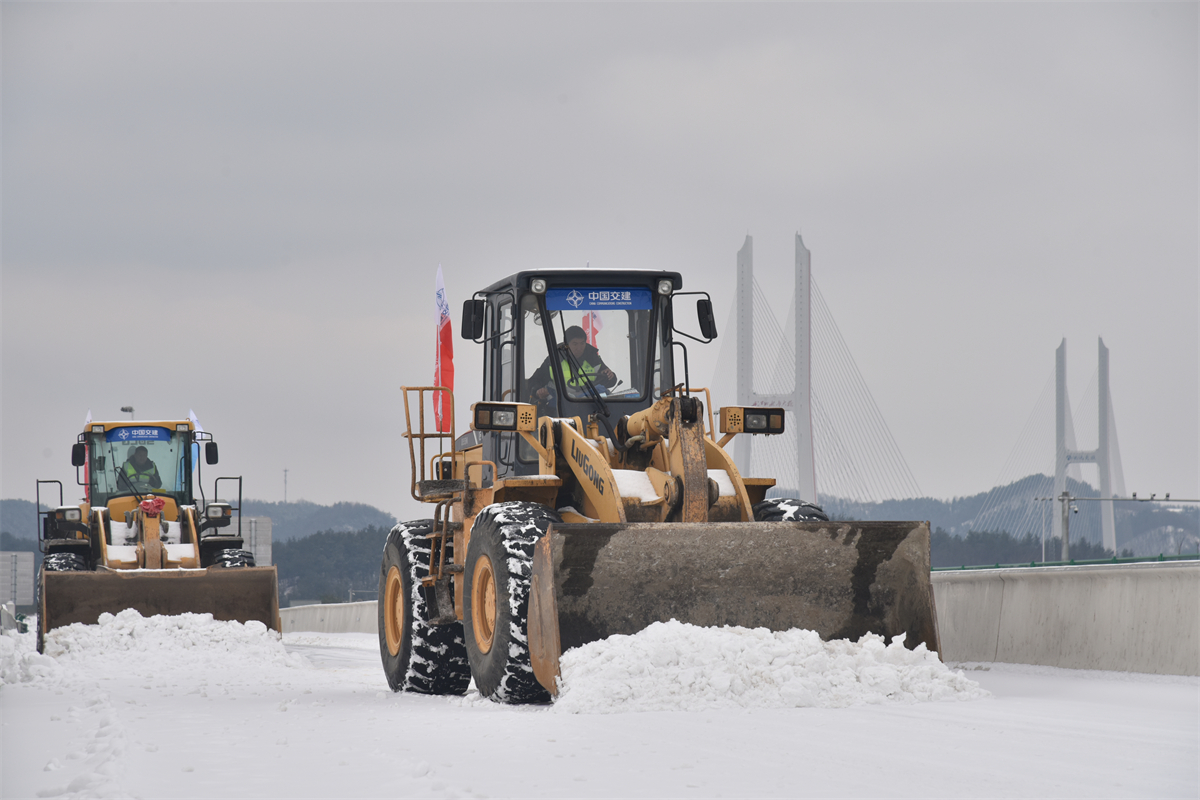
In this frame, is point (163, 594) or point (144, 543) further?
point (144, 543)

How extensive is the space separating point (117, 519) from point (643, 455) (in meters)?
11.2

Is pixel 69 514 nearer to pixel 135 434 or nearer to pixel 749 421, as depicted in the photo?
pixel 135 434

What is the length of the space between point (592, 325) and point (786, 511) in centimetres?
194

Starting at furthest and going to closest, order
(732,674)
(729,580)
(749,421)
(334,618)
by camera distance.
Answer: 1. (334,618)
2. (749,421)
3. (729,580)
4. (732,674)

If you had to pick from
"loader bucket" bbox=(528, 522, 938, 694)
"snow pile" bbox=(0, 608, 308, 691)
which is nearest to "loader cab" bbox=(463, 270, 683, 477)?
"loader bucket" bbox=(528, 522, 938, 694)

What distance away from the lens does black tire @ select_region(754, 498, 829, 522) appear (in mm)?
8555

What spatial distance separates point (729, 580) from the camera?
7.50 m

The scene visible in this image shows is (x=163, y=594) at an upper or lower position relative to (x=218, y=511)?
lower

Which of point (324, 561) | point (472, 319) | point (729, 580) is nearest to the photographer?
point (729, 580)

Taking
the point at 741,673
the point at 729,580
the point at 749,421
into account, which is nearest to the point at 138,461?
the point at 749,421

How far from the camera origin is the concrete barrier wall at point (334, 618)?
25.4 meters

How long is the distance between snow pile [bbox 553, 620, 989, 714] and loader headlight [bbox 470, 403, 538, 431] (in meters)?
1.87

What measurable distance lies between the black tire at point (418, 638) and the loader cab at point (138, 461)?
28.9 feet

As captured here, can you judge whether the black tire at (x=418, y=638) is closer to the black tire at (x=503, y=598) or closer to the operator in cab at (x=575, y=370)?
the black tire at (x=503, y=598)
